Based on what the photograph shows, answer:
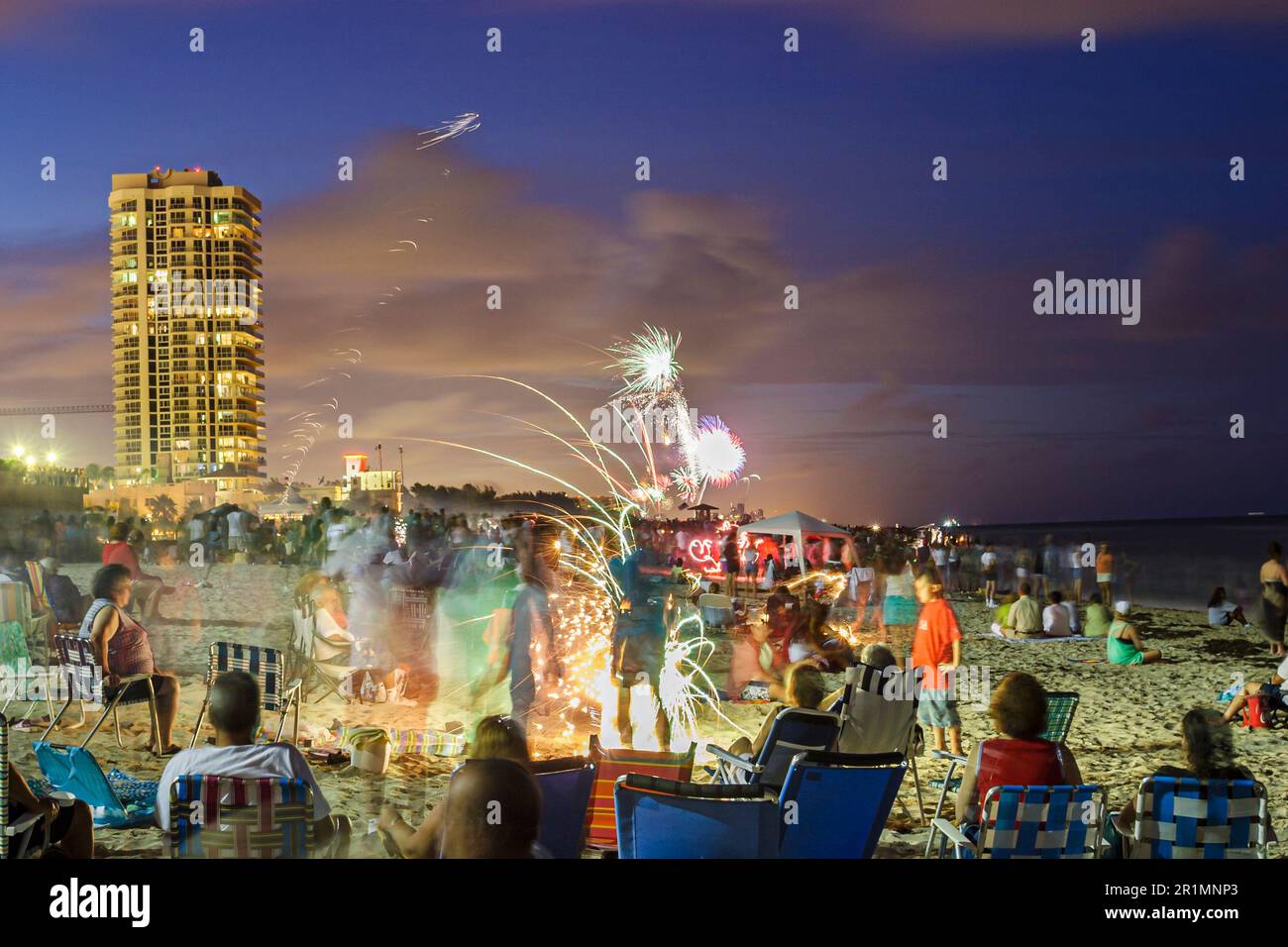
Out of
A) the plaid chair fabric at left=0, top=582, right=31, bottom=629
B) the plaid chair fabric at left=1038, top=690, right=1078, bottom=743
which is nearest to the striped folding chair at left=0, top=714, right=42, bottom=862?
the plaid chair fabric at left=0, top=582, right=31, bottom=629

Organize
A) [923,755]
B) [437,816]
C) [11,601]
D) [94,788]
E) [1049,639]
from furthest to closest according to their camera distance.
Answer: [1049,639], [11,601], [923,755], [94,788], [437,816]

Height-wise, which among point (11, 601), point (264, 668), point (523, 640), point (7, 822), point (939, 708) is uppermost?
point (11, 601)

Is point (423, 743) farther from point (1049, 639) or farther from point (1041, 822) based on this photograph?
point (1049, 639)

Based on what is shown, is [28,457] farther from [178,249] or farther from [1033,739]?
[1033,739]

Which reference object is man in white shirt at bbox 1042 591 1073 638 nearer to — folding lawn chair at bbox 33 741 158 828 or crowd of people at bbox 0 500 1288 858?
crowd of people at bbox 0 500 1288 858

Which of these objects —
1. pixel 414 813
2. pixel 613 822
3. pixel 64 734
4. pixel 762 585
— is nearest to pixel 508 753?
pixel 613 822

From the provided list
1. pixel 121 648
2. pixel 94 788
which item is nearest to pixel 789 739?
pixel 94 788
